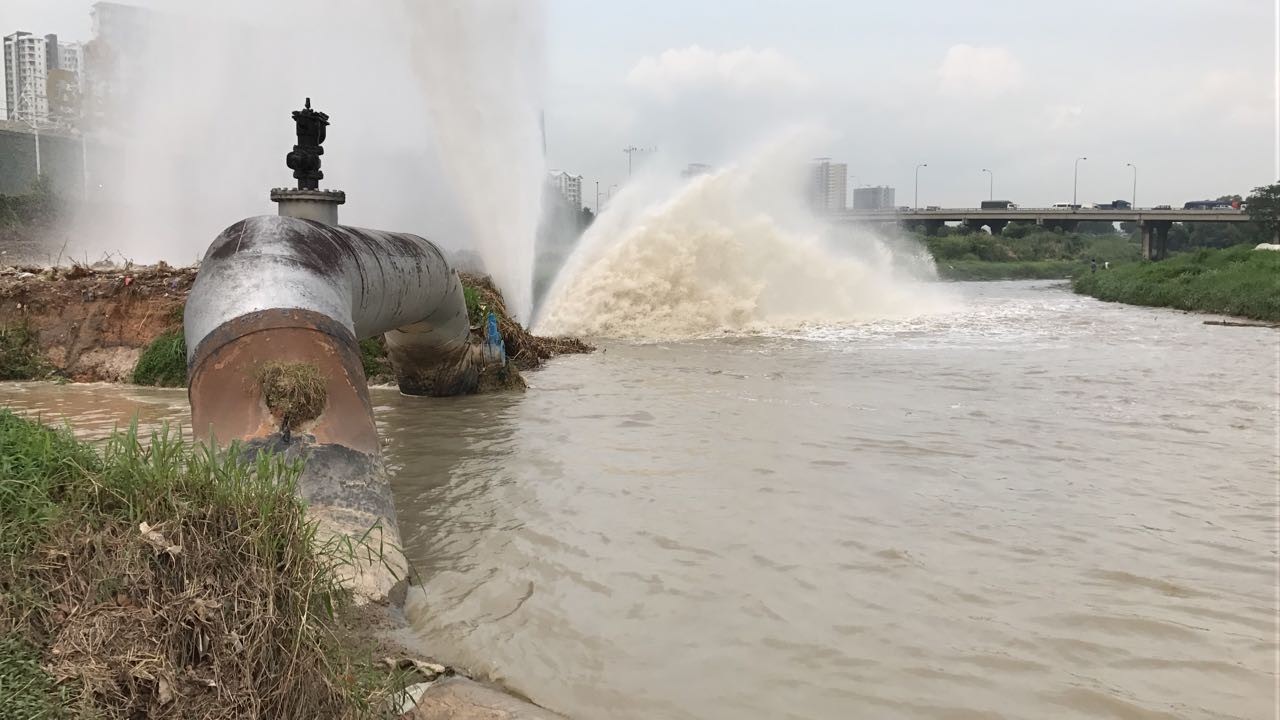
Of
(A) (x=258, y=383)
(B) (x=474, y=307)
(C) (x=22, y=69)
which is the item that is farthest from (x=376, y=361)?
(C) (x=22, y=69)

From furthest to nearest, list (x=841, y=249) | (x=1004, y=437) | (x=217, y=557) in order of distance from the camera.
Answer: (x=841, y=249) < (x=1004, y=437) < (x=217, y=557)

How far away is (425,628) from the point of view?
4.46 metres

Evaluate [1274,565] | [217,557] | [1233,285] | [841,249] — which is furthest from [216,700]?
[1233,285]

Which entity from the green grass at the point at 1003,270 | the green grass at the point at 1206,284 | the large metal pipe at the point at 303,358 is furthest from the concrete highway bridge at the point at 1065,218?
the large metal pipe at the point at 303,358

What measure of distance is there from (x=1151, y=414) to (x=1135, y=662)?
24.9 ft

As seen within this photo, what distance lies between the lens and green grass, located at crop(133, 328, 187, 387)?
1171cm

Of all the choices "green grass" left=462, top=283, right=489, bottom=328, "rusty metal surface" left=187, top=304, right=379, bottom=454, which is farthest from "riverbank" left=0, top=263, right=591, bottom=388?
"rusty metal surface" left=187, top=304, right=379, bottom=454

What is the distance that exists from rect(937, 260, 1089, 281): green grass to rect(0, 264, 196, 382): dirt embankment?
58.1m

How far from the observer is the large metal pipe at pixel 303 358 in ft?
15.6

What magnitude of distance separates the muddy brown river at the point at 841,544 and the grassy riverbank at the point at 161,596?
1.29m

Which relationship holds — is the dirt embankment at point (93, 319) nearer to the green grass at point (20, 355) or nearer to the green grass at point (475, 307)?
the green grass at point (20, 355)

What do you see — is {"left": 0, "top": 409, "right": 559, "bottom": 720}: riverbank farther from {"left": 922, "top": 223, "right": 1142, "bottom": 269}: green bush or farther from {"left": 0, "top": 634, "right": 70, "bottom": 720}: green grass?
{"left": 922, "top": 223, "right": 1142, "bottom": 269}: green bush

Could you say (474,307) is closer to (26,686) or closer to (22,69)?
(26,686)

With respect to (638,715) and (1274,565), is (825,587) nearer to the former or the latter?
(638,715)
